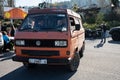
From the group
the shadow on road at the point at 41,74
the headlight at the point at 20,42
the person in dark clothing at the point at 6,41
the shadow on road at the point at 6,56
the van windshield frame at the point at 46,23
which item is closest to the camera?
the shadow on road at the point at 41,74

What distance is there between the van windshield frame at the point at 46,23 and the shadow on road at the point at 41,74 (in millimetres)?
1471

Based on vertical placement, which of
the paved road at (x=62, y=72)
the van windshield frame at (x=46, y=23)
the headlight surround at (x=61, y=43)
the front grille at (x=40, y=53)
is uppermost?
the van windshield frame at (x=46, y=23)

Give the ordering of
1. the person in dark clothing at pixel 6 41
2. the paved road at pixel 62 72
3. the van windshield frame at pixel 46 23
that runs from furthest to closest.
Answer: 1. the person in dark clothing at pixel 6 41
2. the van windshield frame at pixel 46 23
3. the paved road at pixel 62 72

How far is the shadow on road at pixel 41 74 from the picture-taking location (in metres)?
8.99

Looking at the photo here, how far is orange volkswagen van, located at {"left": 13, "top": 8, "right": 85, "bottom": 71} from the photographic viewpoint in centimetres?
903

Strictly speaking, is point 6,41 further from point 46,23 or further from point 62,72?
point 62,72

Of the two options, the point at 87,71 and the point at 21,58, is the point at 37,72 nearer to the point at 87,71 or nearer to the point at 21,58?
the point at 21,58

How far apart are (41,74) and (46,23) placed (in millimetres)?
1718

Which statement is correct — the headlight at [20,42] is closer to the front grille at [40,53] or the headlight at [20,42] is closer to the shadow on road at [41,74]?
the front grille at [40,53]

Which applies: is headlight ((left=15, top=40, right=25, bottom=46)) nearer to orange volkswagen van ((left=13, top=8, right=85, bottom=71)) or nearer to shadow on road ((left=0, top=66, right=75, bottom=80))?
orange volkswagen van ((left=13, top=8, right=85, bottom=71))

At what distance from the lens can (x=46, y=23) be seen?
977cm

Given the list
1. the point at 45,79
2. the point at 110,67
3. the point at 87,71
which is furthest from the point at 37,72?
the point at 110,67

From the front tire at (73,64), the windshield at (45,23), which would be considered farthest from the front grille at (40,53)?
the windshield at (45,23)

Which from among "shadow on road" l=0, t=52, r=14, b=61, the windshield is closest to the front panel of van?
the windshield
